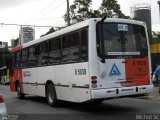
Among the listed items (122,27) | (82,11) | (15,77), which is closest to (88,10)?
(82,11)

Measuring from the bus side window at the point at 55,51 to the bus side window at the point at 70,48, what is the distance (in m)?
0.51

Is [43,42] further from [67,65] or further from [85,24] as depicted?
[85,24]

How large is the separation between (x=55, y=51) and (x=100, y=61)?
3.18 m

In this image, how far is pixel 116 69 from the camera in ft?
43.1

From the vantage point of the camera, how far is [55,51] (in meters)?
15.5

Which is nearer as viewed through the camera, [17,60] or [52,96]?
[52,96]

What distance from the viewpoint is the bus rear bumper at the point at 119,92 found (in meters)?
12.5

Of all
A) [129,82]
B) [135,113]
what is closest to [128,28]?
[129,82]

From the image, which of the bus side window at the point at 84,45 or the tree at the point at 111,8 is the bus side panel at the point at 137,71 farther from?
the tree at the point at 111,8

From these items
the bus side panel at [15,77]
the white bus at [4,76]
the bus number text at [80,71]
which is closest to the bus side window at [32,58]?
the bus side panel at [15,77]

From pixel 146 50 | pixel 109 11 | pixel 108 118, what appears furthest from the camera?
pixel 109 11

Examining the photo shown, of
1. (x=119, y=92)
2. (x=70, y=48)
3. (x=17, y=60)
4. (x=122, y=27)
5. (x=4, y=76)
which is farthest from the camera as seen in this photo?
(x=4, y=76)

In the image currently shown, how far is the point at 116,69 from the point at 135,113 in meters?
1.57

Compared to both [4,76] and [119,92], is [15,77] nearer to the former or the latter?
[119,92]
